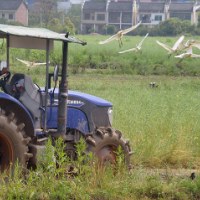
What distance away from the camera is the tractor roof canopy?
3.39m

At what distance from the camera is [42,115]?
392 cm

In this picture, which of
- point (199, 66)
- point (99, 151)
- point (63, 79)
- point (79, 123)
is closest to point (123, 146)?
point (99, 151)

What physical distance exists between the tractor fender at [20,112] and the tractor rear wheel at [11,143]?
3.5 inches

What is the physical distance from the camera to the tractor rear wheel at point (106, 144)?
408 cm

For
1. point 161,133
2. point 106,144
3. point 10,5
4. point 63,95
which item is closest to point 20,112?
point 63,95

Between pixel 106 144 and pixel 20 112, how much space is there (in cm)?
122

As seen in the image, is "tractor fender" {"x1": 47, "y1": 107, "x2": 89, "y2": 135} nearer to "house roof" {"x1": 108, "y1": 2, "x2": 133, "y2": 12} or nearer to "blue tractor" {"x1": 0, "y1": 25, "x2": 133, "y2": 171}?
"blue tractor" {"x1": 0, "y1": 25, "x2": 133, "y2": 171}

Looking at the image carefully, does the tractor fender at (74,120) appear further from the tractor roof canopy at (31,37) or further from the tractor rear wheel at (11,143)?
the tractor roof canopy at (31,37)

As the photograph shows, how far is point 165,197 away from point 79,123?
4.60ft

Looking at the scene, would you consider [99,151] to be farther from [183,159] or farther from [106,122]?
[183,159]

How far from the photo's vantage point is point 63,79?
3764mm

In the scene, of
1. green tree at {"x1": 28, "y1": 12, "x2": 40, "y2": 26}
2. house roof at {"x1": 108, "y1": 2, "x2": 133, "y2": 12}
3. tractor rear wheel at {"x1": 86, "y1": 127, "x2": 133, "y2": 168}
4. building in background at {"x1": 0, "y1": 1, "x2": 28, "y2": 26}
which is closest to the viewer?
tractor rear wheel at {"x1": 86, "y1": 127, "x2": 133, "y2": 168}

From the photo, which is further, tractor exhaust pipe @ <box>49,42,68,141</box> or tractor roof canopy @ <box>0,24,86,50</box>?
tractor exhaust pipe @ <box>49,42,68,141</box>

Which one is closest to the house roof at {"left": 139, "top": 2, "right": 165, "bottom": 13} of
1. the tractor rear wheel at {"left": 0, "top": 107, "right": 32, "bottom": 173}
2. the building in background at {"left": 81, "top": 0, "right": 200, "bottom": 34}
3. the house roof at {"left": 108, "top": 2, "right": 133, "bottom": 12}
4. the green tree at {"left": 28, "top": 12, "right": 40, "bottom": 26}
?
the building in background at {"left": 81, "top": 0, "right": 200, "bottom": 34}
